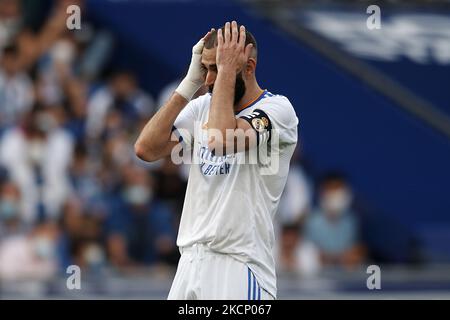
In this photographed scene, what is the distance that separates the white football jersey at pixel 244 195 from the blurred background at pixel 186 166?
19.4 ft

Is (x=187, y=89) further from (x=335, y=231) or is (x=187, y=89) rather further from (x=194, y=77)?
(x=335, y=231)

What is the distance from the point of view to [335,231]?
48.3 ft

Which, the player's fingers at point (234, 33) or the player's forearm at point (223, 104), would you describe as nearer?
the player's forearm at point (223, 104)

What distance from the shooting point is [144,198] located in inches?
569

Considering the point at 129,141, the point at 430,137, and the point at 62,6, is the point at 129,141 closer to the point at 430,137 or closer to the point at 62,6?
the point at 62,6

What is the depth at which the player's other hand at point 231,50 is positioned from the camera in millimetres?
7328

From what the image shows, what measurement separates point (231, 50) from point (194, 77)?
427 mm

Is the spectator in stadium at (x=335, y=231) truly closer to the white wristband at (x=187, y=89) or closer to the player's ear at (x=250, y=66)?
the white wristband at (x=187, y=89)

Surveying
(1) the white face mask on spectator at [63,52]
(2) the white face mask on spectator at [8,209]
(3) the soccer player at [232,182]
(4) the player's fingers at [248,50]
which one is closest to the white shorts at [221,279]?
(3) the soccer player at [232,182]

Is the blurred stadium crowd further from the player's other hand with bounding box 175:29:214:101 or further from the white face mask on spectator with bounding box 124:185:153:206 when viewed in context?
the player's other hand with bounding box 175:29:214:101

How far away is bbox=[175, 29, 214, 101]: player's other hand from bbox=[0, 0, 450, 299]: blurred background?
5934 millimetres
